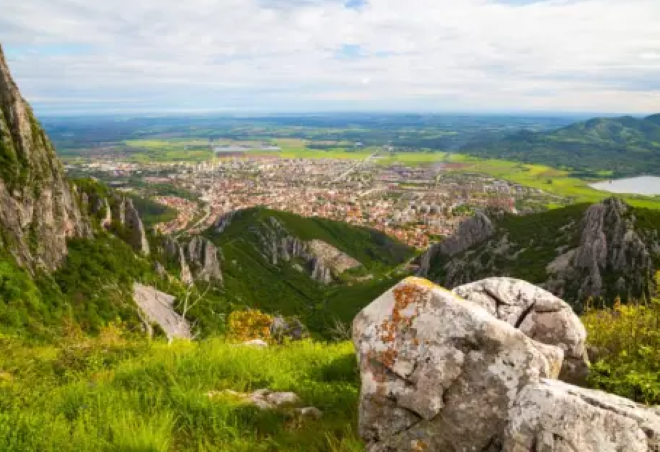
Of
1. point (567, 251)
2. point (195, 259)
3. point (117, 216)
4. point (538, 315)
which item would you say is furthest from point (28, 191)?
point (567, 251)

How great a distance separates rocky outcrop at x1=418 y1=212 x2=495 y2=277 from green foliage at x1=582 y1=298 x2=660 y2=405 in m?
142

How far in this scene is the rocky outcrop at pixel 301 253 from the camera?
179 m

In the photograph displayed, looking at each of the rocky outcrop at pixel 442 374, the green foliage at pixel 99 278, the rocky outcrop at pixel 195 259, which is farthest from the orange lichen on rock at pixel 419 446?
the rocky outcrop at pixel 195 259

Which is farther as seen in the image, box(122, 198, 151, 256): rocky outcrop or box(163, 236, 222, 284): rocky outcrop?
box(163, 236, 222, 284): rocky outcrop

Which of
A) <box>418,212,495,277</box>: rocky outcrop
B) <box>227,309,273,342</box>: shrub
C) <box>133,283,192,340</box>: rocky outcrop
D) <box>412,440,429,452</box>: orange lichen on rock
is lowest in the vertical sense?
<box>418,212,495,277</box>: rocky outcrop

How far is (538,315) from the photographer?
322 inches

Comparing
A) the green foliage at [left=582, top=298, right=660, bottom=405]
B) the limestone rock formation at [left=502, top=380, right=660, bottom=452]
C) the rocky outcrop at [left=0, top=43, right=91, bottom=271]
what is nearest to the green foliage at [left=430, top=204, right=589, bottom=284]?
the rocky outcrop at [left=0, top=43, right=91, bottom=271]

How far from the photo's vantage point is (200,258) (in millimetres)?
122438

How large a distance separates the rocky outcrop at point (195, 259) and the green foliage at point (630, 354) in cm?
9897

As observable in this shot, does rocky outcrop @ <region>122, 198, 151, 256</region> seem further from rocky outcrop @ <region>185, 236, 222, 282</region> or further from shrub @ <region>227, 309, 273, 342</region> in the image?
shrub @ <region>227, 309, 273, 342</region>

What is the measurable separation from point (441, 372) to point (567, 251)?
126294mm

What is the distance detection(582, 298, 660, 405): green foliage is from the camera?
236 inches

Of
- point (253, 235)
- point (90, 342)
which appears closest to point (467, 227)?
point (253, 235)

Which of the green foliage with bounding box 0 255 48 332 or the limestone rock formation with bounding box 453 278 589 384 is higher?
the limestone rock formation with bounding box 453 278 589 384
